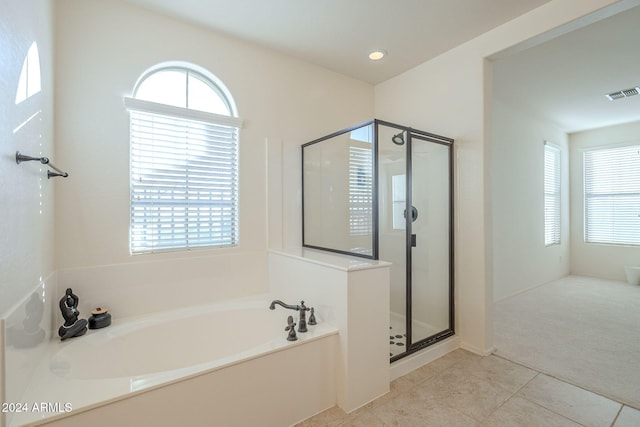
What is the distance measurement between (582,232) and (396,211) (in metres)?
5.21

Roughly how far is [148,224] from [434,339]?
99.3 inches

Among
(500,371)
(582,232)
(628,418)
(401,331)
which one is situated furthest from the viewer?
(582,232)

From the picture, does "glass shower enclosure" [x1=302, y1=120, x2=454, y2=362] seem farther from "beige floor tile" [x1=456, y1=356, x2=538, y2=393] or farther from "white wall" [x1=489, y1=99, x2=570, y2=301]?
"white wall" [x1=489, y1=99, x2=570, y2=301]

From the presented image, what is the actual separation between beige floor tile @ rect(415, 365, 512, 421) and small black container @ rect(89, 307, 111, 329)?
2144mm

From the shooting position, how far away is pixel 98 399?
1.17m

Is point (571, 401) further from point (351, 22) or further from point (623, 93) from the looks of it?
point (623, 93)

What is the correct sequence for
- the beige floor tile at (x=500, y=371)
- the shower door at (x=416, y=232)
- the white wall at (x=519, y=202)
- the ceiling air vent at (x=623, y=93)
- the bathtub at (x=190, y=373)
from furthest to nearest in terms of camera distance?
the white wall at (x=519, y=202) → the ceiling air vent at (x=623, y=93) → the shower door at (x=416, y=232) → the beige floor tile at (x=500, y=371) → the bathtub at (x=190, y=373)

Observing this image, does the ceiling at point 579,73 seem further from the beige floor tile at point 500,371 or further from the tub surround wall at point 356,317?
the beige floor tile at point 500,371

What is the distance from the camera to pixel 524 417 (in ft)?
5.49

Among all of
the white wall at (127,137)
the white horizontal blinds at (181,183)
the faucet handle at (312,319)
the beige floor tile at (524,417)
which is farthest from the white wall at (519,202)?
the white horizontal blinds at (181,183)

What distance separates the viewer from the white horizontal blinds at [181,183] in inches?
83.9

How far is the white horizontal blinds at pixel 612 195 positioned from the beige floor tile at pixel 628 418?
466cm

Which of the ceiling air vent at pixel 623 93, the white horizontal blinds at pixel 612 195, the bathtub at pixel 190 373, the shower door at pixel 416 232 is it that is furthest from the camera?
the white horizontal blinds at pixel 612 195

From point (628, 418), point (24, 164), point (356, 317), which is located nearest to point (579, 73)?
point (628, 418)
